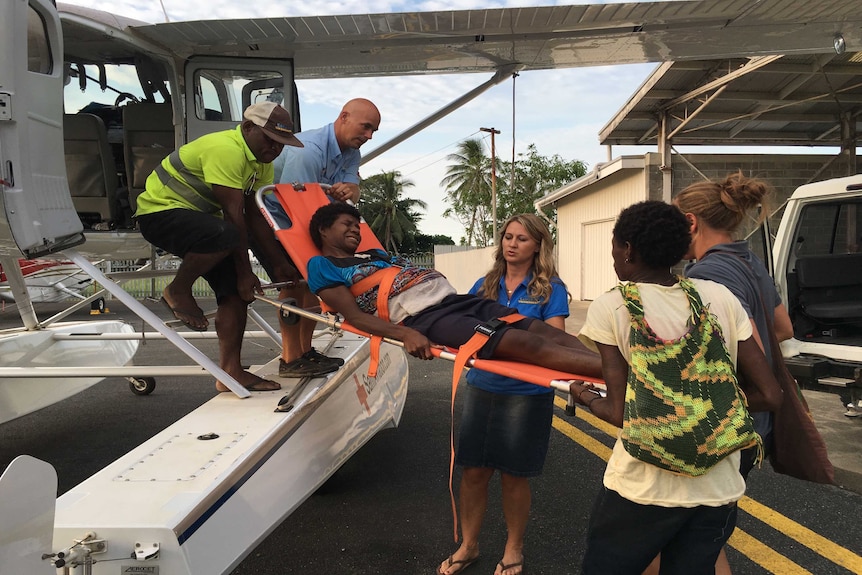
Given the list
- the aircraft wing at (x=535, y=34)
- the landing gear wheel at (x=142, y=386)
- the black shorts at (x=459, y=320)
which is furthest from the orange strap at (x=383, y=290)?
the landing gear wheel at (x=142, y=386)

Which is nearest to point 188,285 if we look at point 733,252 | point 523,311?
point 523,311

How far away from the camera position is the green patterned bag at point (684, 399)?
1461 millimetres

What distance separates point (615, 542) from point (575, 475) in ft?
7.70

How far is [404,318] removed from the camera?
273 centimetres

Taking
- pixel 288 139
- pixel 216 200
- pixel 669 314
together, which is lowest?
pixel 669 314

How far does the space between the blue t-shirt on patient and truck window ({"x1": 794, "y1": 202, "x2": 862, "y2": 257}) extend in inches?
152

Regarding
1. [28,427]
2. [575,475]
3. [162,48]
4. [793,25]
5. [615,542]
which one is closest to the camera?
[615,542]

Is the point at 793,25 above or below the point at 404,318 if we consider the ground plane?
above

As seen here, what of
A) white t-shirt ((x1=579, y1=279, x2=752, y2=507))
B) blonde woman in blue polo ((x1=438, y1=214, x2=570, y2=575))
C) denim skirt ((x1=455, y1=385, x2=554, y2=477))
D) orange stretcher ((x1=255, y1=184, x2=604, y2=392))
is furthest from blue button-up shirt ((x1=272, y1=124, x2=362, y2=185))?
white t-shirt ((x1=579, y1=279, x2=752, y2=507))

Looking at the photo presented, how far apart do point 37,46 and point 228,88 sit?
7.09 feet

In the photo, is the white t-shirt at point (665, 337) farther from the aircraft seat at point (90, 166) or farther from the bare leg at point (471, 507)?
the aircraft seat at point (90, 166)

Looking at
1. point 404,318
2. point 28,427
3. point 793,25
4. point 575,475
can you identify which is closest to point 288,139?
point 404,318

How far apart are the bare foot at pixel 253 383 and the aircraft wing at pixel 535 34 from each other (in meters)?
2.84

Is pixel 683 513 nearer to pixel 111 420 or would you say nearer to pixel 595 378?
pixel 595 378
